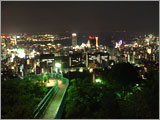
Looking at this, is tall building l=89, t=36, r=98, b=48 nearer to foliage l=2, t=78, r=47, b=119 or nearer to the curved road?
the curved road

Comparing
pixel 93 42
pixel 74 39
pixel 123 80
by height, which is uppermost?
pixel 74 39

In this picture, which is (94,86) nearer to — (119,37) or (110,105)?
(110,105)

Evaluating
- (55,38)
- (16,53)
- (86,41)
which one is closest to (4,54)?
(16,53)

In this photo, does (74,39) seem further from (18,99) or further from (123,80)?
(18,99)

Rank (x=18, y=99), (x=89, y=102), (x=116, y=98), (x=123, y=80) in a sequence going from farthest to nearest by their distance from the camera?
(x=123, y=80) → (x=89, y=102) → (x=116, y=98) → (x=18, y=99)

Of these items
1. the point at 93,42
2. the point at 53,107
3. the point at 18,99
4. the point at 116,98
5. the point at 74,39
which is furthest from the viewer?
the point at 74,39

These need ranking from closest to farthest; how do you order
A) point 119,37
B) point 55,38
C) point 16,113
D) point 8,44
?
point 16,113 < point 8,44 < point 119,37 < point 55,38

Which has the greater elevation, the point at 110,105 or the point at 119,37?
the point at 119,37

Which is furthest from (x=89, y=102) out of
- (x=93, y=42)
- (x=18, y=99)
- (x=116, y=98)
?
(x=93, y=42)

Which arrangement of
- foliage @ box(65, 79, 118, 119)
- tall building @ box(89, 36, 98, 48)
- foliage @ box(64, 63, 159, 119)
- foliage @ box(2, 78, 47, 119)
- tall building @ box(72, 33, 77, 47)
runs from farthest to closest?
1. tall building @ box(72, 33, 77, 47)
2. tall building @ box(89, 36, 98, 48)
3. foliage @ box(65, 79, 118, 119)
4. foliage @ box(2, 78, 47, 119)
5. foliage @ box(64, 63, 159, 119)

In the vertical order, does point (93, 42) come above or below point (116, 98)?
above

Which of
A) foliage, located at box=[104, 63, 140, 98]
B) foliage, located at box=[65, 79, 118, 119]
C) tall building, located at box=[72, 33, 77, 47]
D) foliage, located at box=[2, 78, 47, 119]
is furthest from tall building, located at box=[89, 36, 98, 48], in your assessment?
foliage, located at box=[2, 78, 47, 119]
